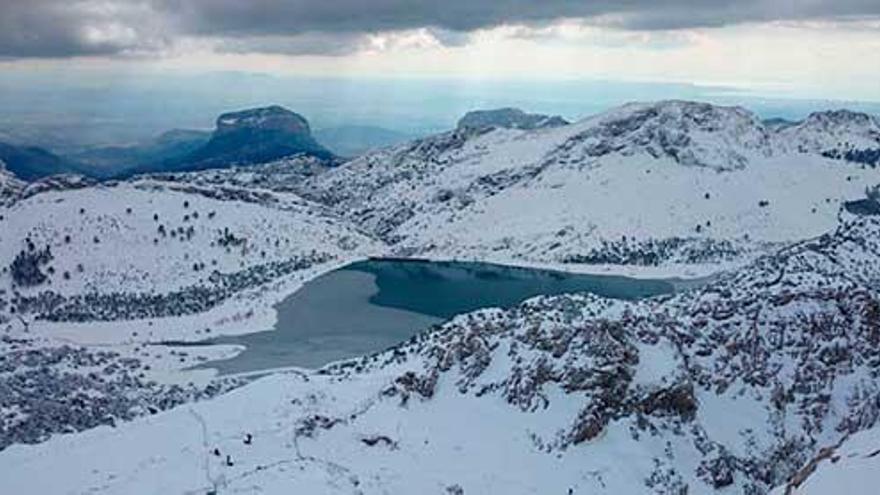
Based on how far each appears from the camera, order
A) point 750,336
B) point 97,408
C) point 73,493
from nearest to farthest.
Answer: point 73,493 < point 750,336 < point 97,408

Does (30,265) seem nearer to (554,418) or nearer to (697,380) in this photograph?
(554,418)

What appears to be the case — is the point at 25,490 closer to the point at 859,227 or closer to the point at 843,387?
the point at 843,387

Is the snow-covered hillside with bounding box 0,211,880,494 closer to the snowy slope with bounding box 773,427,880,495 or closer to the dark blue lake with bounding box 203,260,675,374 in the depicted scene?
the snowy slope with bounding box 773,427,880,495

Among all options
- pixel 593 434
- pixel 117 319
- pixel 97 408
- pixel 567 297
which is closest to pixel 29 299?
pixel 117 319

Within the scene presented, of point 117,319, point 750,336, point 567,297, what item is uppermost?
point 750,336

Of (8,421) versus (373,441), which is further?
(8,421)

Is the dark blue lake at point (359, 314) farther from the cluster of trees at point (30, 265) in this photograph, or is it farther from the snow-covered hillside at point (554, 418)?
the snow-covered hillside at point (554, 418)

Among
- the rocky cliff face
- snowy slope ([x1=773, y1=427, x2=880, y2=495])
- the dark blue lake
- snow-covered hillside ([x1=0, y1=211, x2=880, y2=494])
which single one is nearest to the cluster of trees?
the dark blue lake
